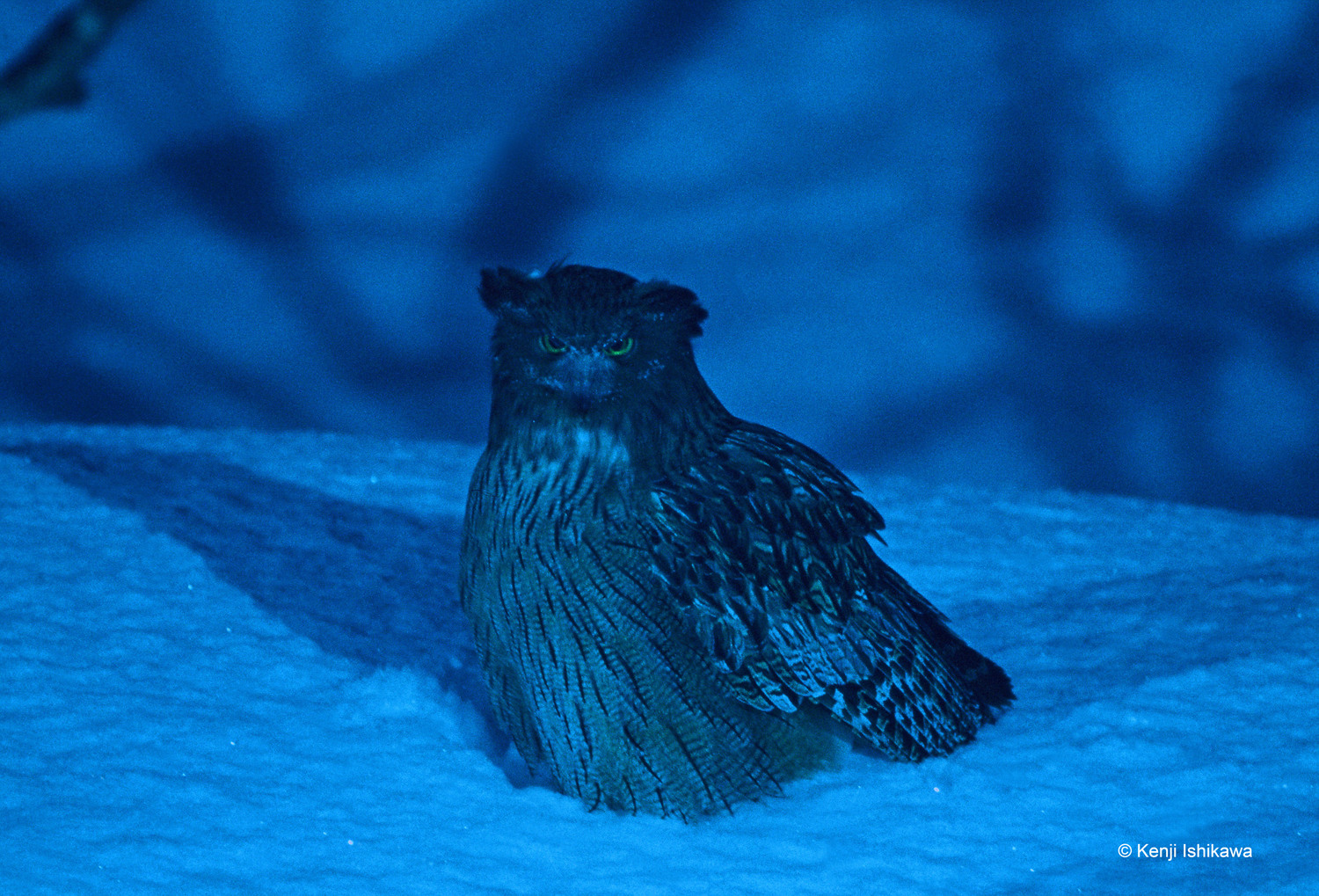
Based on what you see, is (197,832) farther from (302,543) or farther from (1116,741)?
(1116,741)

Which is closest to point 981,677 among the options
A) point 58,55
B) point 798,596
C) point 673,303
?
point 798,596

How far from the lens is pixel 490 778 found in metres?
1.82

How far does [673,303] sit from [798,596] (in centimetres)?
42

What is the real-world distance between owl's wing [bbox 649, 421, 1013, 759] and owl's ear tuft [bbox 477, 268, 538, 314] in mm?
305

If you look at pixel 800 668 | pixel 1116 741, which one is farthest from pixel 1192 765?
pixel 800 668

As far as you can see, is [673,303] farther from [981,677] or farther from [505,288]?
[981,677]

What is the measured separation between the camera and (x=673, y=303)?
1647 mm

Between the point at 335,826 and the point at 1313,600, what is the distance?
78.1 inches

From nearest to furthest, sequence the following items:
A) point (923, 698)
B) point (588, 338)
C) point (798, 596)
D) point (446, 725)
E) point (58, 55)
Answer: point (58, 55), point (588, 338), point (798, 596), point (923, 698), point (446, 725)

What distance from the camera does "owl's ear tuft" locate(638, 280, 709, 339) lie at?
5.34 feet

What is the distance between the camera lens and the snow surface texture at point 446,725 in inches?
62.6

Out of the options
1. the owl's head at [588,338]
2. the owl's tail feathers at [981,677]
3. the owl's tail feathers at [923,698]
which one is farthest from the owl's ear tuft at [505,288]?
the owl's tail feathers at [981,677]

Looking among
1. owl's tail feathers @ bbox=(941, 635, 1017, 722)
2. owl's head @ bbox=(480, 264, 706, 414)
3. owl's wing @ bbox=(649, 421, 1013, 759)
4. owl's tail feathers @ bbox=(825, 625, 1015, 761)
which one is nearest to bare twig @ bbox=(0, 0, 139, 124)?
owl's head @ bbox=(480, 264, 706, 414)

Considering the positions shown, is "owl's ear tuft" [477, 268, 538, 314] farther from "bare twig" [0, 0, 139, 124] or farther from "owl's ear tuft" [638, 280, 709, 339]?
"bare twig" [0, 0, 139, 124]
